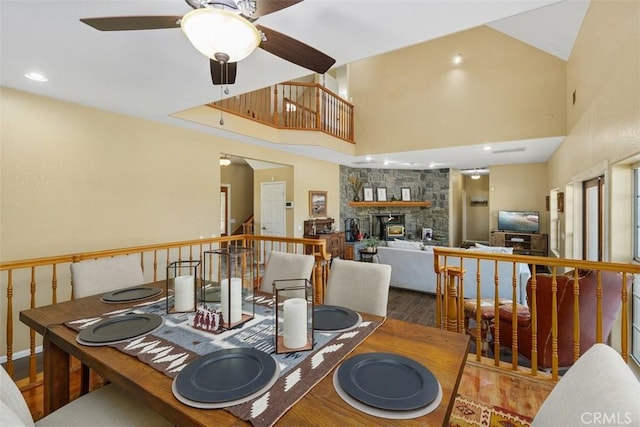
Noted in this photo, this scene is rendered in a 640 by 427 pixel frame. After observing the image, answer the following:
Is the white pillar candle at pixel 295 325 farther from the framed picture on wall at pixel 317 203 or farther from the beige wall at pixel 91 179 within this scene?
the framed picture on wall at pixel 317 203

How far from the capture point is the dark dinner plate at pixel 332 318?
52.8 inches

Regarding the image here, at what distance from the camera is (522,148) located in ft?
18.1

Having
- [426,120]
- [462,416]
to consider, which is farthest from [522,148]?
[462,416]

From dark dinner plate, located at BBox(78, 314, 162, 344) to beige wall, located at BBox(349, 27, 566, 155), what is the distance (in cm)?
557

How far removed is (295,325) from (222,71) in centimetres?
170

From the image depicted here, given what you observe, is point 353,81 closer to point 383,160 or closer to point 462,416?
point 383,160

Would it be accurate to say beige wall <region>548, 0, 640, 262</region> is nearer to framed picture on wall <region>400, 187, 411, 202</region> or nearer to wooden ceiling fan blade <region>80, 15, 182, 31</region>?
wooden ceiling fan blade <region>80, 15, 182, 31</region>

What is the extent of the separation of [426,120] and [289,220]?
137 inches

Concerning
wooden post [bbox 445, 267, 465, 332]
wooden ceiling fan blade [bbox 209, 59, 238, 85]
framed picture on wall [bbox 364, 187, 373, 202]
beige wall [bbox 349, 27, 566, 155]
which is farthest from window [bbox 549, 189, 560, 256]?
wooden ceiling fan blade [bbox 209, 59, 238, 85]

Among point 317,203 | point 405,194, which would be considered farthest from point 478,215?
point 317,203

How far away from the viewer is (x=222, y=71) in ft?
6.37

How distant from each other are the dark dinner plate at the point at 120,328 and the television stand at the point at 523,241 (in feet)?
24.8

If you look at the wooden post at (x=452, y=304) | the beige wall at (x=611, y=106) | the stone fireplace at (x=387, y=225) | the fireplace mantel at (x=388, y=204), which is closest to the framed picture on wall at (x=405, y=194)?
the fireplace mantel at (x=388, y=204)

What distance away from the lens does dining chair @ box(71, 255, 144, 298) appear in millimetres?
1966
